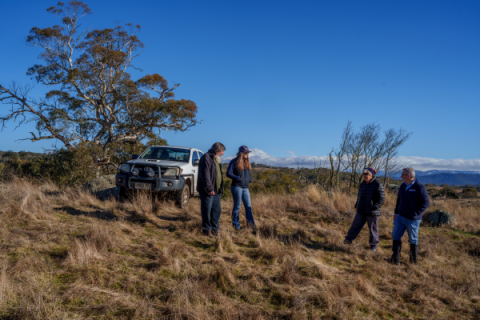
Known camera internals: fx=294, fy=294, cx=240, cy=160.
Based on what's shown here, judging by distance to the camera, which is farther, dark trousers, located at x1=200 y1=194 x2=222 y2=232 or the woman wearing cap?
the woman wearing cap

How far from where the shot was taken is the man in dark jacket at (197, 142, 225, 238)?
17.7 ft

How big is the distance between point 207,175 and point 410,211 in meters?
3.49

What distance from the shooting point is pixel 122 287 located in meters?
3.51

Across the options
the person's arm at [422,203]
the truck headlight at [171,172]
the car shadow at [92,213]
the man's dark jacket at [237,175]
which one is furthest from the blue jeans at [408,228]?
the car shadow at [92,213]

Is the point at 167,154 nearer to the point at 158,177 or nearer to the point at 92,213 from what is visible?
the point at 158,177

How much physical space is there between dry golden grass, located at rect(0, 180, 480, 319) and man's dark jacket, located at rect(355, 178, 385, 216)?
0.73m

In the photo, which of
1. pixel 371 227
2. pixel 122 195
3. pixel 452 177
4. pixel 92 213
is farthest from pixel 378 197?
pixel 452 177

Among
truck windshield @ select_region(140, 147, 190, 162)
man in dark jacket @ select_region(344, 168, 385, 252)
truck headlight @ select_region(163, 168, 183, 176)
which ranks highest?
truck windshield @ select_region(140, 147, 190, 162)

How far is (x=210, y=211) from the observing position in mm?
5691

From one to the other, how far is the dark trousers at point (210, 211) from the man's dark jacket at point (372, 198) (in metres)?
2.70

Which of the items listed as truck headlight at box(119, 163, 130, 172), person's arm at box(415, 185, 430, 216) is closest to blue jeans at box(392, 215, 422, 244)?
person's arm at box(415, 185, 430, 216)

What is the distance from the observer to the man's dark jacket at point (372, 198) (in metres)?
5.37

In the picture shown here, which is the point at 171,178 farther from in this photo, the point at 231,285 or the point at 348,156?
the point at 348,156

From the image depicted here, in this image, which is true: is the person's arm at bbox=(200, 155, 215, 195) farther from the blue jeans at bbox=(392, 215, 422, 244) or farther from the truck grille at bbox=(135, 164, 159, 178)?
the blue jeans at bbox=(392, 215, 422, 244)
